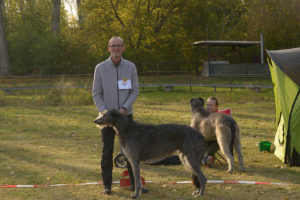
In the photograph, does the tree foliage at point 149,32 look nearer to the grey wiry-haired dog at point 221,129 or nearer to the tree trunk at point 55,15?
the tree trunk at point 55,15

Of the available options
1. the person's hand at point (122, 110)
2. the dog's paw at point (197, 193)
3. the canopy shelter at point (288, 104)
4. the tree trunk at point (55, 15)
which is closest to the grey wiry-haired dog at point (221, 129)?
the canopy shelter at point (288, 104)

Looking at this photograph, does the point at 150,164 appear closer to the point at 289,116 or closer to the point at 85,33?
the point at 289,116

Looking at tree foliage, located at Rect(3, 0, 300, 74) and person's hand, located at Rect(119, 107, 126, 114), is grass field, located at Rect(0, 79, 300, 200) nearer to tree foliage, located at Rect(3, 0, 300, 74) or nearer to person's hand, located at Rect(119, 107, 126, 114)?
person's hand, located at Rect(119, 107, 126, 114)

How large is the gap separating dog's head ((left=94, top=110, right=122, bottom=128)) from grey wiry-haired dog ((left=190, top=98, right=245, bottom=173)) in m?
2.33

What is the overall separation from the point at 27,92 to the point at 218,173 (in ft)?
67.3

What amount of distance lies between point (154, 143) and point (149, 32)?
31.8 m

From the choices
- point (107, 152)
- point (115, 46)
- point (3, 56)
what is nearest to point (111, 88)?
point (115, 46)

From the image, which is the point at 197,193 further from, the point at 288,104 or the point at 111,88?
the point at 288,104

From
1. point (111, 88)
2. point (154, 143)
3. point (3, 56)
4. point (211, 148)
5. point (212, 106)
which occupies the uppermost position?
point (3, 56)

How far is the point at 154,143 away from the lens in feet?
18.6

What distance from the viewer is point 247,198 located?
5672 mm

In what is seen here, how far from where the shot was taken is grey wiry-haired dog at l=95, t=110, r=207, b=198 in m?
5.61

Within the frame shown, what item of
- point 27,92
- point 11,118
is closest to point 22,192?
point 11,118

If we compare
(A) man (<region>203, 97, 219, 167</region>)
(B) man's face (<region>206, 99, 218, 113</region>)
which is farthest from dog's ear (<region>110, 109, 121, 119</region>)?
(B) man's face (<region>206, 99, 218, 113</region>)
